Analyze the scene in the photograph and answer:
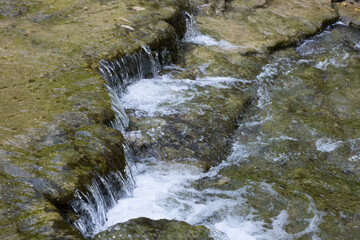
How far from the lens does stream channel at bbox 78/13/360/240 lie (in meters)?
5.01

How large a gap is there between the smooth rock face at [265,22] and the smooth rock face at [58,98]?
4.80ft

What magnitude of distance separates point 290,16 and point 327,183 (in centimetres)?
653

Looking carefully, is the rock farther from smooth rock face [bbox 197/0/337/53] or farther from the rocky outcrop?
the rocky outcrop

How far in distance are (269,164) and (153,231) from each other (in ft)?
9.03

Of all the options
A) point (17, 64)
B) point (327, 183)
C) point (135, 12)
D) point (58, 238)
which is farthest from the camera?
point (135, 12)

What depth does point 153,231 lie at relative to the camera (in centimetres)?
391

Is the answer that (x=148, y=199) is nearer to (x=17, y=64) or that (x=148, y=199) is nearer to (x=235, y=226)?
(x=235, y=226)

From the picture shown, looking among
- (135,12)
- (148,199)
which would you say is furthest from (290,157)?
(135,12)

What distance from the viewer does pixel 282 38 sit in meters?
A: 9.80

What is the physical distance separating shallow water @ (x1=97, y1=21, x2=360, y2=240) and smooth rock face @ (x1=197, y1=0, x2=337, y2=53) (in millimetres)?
960

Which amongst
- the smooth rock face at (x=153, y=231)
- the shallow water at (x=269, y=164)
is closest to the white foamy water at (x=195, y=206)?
the shallow water at (x=269, y=164)

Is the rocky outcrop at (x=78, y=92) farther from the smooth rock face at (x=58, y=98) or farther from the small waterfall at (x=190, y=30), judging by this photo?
the small waterfall at (x=190, y=30)

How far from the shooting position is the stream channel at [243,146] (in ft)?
16.4

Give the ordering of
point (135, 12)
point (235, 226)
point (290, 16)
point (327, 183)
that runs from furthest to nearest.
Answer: point (290, 16), point (135, 12), point (327, 183), point (235, 226)
